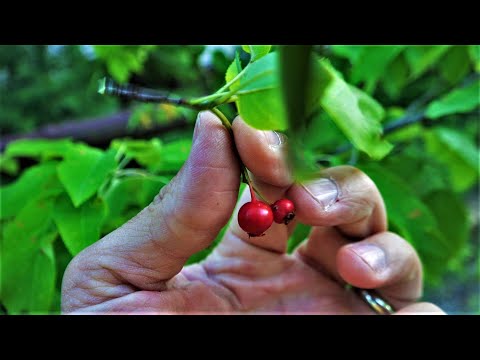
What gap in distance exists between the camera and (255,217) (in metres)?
0.36

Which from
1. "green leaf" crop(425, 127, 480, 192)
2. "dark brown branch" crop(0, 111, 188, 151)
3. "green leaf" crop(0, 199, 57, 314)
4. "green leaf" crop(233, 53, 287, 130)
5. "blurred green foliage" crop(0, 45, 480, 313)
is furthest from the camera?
"dark brown branch" crop(0, 111, 188, 151)

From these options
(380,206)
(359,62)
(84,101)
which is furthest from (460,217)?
(84,101)

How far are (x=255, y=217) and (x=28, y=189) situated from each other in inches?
15.8

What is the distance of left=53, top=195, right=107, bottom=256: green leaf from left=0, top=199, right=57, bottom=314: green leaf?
1.4 inches

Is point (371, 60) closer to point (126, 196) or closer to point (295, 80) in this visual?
point (126, 196)

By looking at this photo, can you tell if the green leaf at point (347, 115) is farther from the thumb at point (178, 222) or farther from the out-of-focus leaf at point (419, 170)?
the out-of-focus leaf at point (419, 170)

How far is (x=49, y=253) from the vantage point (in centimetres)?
53

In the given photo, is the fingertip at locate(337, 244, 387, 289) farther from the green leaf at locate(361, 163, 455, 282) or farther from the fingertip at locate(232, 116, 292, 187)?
the fingertip at locate(232, 116, 292, 187)

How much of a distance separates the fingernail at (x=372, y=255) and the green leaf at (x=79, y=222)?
271 millimetres

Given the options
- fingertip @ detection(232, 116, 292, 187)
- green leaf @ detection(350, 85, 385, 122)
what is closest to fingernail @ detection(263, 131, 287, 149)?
fingertip @ detection(232, 116, 292, 187)

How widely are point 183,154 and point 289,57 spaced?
46 cm

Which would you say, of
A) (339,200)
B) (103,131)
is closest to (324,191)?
(339,200)

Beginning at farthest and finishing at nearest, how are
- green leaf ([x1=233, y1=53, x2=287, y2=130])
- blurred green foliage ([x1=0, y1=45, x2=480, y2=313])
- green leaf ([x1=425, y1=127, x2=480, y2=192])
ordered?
green leaf ([x1=425, y1=127, x2=480, y2=192]) → blurred green foliage ([x1=0, y1=45, x2=480, y2=313]) → green leaf ([x1=233, y1=53, x2=287, y2=130])

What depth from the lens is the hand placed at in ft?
1.17
